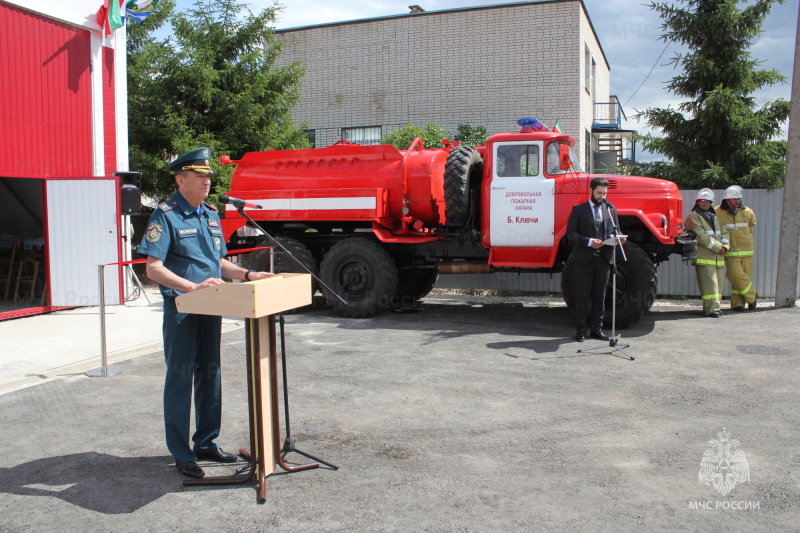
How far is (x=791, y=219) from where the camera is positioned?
11031mm

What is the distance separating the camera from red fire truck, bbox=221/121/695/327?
9328 mm

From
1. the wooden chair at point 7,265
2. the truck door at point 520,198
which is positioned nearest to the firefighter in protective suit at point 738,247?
the truck door at point 520,198

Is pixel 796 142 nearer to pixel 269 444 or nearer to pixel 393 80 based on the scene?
pixel 269 444

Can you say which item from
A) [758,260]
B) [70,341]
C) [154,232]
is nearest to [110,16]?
[70,341]

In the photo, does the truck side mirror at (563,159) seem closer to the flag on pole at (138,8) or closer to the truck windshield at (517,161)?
the truck windshield at (517,161)

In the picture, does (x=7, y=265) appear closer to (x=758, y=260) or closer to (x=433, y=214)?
(x=433, y=214)

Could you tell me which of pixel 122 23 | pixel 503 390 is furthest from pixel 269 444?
pixel 122 23

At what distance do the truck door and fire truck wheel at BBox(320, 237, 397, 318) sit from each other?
177 centimetres

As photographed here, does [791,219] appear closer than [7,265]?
Yes

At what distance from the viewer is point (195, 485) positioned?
13.5 ft

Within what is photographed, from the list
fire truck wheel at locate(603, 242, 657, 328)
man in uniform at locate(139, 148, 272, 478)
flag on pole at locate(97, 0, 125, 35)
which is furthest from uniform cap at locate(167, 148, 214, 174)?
flag on pole at locate(97, 0, 125, 35)

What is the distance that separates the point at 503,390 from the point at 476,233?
13.5 feet

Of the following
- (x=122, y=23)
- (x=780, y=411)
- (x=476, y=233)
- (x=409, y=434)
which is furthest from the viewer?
(x=122, y=23)

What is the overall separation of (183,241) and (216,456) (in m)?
1.45
